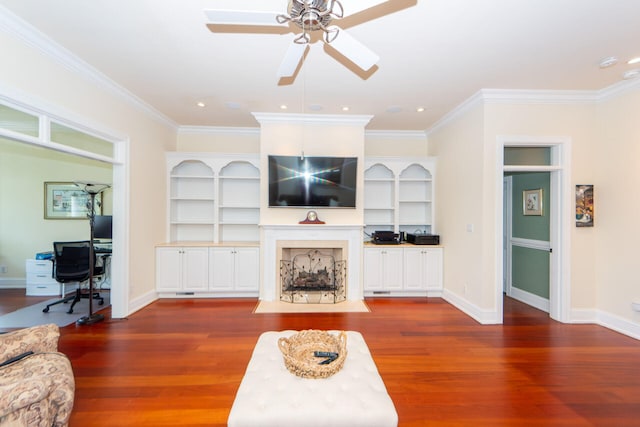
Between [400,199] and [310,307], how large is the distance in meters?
2.46

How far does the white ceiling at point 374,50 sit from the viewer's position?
2014 millimetres

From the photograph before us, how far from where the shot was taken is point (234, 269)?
423 cm

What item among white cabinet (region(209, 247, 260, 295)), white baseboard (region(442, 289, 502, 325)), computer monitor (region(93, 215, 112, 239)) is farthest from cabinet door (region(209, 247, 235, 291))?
white baseboard (region(442, 289, 502, 325))

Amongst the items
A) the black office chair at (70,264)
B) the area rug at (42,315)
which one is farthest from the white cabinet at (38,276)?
the black office chair at (70,264)

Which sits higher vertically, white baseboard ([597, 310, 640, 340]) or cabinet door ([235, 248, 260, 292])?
cabinet door ([235, 248, 260, 292])

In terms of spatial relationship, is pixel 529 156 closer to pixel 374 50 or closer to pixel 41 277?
pixel 374 50

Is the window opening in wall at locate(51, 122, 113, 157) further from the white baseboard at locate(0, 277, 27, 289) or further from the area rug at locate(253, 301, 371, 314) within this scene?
the white baseboard at locate(0, 277, 27, 289)

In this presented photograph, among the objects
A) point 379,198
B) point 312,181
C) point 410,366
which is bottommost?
point 410,366

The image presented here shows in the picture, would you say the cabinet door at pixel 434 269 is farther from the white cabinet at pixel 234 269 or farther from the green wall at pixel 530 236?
the white cabinet at pixel 234 269

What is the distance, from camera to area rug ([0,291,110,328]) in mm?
3285

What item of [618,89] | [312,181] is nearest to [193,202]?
[312,181]

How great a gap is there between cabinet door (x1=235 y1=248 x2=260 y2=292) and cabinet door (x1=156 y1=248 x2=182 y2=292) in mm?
900

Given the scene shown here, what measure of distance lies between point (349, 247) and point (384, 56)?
2.61 meters

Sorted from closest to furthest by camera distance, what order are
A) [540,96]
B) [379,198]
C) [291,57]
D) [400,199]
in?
[291,57], [540,96], [400,199], [379,198]
